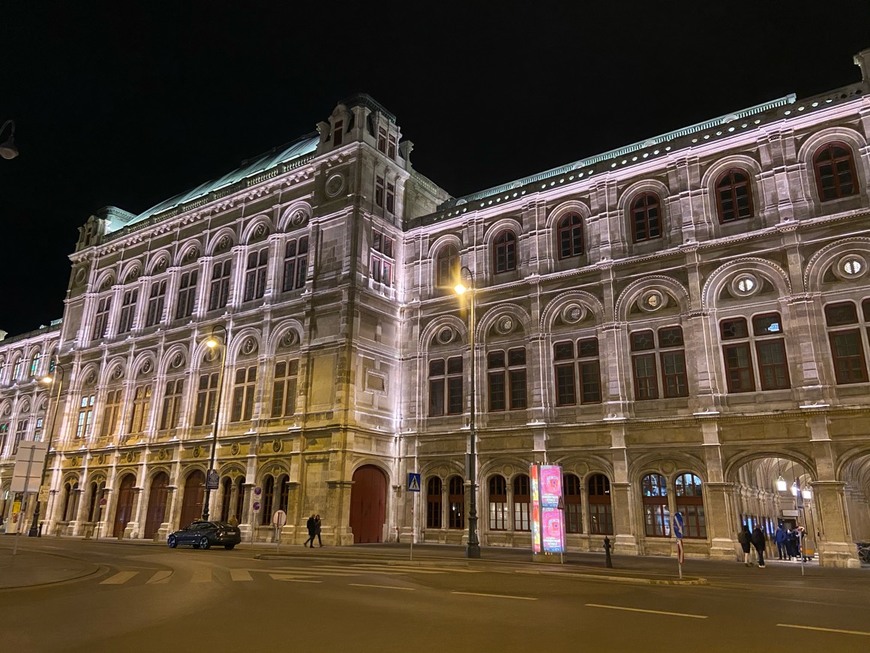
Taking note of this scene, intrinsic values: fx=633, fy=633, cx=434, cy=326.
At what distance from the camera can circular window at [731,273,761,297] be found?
86.8 ft

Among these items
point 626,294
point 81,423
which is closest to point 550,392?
point 626,294

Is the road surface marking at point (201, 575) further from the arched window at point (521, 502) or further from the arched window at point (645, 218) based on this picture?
the arched window at point (645, 218)

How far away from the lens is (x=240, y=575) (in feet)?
53.7

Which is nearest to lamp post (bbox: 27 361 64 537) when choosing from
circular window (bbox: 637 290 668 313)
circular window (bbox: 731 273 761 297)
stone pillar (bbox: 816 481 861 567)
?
circular window (bbox: 637 290 668 313)

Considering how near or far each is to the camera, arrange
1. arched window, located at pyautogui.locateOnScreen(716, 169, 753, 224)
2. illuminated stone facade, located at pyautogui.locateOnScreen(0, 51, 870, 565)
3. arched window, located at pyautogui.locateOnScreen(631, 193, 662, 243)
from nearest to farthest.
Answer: illuminated stone facade, located at pyautogui.locateOnScreen(0, 51, 870, 565) → arched window, located at pyautogui.locateOnScreen(716, 169, 753, 224) → arched window, located at pyautogui.locateOnScreen(631, 193, 662, 243)

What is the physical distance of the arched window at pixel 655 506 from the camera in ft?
86.1

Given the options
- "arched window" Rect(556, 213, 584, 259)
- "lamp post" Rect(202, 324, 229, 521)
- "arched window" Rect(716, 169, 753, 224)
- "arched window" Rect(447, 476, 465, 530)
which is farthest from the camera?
"lamp post" Rect(202, 324, 229, 521)

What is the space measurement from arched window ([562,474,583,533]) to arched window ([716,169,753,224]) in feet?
43.9

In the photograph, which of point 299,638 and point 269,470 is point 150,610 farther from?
point 269,470

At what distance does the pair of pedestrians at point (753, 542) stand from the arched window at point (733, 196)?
13.2 meters

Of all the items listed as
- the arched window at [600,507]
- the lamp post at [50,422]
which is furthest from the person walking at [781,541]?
the lamp post at [50,422]

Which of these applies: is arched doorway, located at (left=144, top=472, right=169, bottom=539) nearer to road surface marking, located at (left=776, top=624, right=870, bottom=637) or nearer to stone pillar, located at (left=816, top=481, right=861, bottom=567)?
stone pillar, located at (left=816, top=481, right=861, bottom=567)

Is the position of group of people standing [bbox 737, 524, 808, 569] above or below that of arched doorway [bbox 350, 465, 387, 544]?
below

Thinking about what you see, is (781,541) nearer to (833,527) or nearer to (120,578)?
(833,527)
